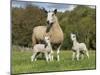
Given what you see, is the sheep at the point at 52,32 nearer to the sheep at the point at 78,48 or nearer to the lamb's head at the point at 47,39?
the lamb's head at the point at 47,39

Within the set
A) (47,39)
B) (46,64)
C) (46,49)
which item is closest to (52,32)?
(47,39)

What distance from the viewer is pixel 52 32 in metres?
2.89

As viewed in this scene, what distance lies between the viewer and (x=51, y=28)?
289cm

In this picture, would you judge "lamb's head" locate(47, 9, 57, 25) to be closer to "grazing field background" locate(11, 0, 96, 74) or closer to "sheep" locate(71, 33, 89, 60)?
"grazing field background" locate(11, 0, 96, 74)

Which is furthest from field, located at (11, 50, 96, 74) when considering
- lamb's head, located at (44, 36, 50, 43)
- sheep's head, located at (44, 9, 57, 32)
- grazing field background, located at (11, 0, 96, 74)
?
sheep's head, located at (44, 9, 57, 32)

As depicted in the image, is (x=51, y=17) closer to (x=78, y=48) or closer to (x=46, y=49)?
(x=46, y=49)

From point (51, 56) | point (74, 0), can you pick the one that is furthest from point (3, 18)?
point (74, 0)

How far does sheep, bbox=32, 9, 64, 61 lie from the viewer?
2.81 m

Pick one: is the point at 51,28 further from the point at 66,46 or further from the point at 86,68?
the point at 86,68

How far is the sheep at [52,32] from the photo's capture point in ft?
9.21

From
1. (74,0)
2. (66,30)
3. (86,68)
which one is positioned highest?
(74,0)

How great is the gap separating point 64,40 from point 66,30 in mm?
128

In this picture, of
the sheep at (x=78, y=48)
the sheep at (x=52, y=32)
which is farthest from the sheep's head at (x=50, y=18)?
the sheep at (x=78, y=48)

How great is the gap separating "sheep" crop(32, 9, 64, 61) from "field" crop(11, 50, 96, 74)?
0.32 feet
